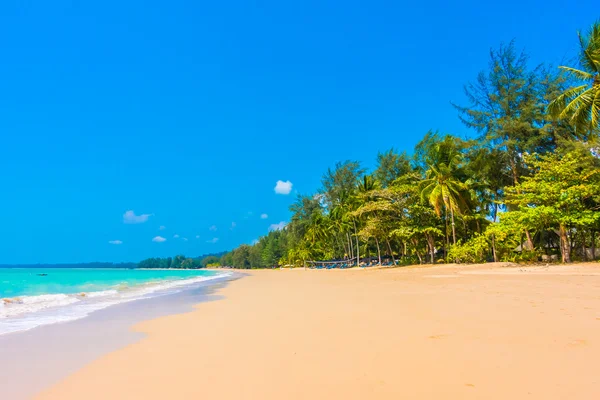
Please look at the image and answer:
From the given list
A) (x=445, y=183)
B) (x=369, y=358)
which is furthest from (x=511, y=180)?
(x=369, y=358)

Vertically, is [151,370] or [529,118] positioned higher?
[529,118]

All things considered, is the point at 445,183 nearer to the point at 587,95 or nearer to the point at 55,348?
the point at 587,95

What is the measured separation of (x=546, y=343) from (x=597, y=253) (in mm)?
23221

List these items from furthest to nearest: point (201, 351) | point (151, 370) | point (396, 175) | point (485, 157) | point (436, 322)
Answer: point (396, 175)
point (485, 157)
point (436, 322)
point (201, 351)
point (151, 370)

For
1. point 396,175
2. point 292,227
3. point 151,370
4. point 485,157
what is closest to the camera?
point 151,370

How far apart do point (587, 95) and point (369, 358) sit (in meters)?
18.3

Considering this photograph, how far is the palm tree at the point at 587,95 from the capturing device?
1539 centimetres

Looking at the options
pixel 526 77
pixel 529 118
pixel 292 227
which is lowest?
pixel 292 227

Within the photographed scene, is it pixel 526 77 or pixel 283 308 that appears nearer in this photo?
pixel 283 308

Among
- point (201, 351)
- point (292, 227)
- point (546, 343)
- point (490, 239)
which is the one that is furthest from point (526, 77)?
point (292, 227)

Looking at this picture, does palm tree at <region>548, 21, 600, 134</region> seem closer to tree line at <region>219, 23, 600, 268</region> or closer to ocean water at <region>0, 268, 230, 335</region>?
tree line at <region>219, 23, 600, 268</region>

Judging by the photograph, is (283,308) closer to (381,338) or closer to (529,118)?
(381,338)

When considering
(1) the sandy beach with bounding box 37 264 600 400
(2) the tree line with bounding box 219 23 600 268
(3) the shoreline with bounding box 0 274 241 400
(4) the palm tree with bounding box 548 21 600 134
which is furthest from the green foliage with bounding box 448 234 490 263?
(3) the shoreline with bounding box 0 274 241 400

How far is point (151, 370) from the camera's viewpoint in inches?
142
